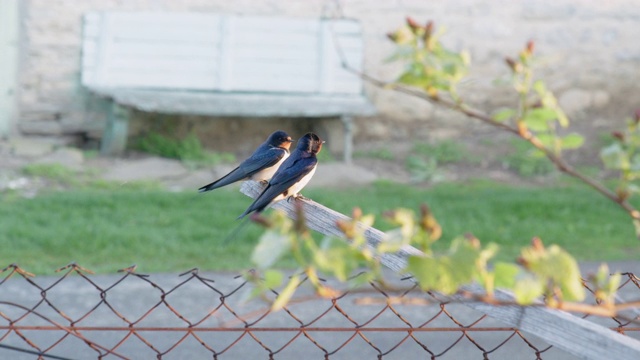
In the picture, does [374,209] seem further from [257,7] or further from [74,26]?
[74,26]

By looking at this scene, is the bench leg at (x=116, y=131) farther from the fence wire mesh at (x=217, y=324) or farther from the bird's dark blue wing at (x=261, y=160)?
the bird's dark blue wing at (x=261, y=160)

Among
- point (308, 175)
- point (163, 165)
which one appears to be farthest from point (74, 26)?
point (308, 175)

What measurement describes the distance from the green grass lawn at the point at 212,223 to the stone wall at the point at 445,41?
161cm

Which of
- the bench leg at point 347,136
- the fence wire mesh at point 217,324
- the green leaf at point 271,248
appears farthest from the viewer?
the bench leg at point 347,136

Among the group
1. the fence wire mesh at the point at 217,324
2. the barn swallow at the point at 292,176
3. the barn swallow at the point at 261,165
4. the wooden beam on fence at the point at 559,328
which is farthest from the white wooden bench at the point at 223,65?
the wooden beam on fence at the point at 559,328

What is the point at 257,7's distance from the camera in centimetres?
1034

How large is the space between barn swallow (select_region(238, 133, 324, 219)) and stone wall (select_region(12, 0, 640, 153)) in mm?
6484

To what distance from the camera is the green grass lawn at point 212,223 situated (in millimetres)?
6961

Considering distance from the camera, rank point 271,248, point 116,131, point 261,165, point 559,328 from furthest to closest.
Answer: point 116,131 < point 261,165 < point 559,328 < point 271,248

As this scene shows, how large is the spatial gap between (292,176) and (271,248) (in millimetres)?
2401

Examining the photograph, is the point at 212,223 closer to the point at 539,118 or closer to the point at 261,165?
the point at 261,165

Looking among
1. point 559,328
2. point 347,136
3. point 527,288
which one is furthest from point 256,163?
point 347,136

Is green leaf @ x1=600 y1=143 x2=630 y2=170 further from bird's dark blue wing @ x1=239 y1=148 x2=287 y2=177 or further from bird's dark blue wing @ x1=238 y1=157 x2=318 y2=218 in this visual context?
bird's dark blue wing @ x1=239 y1=148 x2=287 y2=177

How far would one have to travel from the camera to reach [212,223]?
775 centimetres
